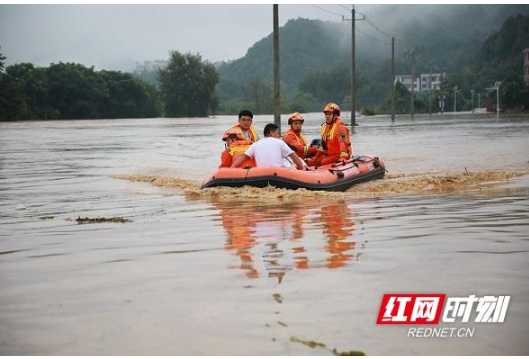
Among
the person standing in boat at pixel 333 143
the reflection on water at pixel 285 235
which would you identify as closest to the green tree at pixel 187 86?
the person standing in boat at pixel 333 143

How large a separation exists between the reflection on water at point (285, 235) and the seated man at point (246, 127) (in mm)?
2750

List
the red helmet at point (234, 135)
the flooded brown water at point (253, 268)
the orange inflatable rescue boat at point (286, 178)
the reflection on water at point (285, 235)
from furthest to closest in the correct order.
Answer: the red helmet at point (234, 135) < the orange inflatable rescue boat at point (286, 178) < the reflection on water at point (285, 235) < the flooded brown water at point (253, 268)

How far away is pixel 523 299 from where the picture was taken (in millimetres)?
6023

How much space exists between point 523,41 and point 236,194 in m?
172

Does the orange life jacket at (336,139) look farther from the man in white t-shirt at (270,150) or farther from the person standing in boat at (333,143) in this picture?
the man in white t-shirt at (270,150)

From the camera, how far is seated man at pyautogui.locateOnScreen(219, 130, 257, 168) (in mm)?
16156

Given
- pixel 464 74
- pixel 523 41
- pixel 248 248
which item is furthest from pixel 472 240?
pixel 464 74

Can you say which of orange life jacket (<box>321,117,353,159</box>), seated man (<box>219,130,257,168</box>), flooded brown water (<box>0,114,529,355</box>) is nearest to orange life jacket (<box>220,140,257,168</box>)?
seated man (<box>219,130,257,168</box>)

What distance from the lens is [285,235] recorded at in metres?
9.51

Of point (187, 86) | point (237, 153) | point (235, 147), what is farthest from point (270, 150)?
point (187, 86)

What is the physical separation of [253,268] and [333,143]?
10746 millimetres

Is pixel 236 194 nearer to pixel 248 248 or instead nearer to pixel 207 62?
pixel 248 248

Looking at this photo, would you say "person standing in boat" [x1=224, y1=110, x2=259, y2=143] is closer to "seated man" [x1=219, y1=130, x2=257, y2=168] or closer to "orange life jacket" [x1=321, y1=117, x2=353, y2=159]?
"seated man" [x1=219, y1=130, x2=257, y2=168]

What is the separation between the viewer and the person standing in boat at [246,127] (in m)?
16.1
